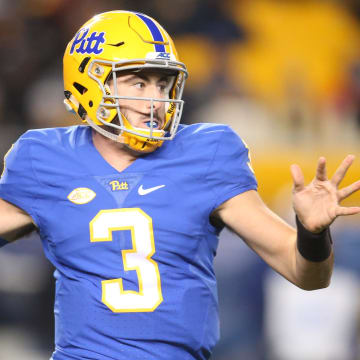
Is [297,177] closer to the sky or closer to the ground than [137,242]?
closer to the sky

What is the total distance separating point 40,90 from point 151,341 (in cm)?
506

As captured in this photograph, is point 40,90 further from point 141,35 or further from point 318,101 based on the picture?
point 141,35

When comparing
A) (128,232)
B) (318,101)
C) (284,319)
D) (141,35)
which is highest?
(141,35)

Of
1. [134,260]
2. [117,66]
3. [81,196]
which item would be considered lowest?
[134,260]

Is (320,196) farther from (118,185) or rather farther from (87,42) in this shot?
(87,42)

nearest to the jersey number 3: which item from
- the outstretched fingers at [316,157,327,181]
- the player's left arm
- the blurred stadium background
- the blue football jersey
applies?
the blue football jersey

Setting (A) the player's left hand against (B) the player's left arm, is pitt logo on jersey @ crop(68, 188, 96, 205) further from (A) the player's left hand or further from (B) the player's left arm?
(A) the player's left hand

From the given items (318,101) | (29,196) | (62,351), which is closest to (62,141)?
(29,196)

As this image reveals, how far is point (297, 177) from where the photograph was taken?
2.18 metres

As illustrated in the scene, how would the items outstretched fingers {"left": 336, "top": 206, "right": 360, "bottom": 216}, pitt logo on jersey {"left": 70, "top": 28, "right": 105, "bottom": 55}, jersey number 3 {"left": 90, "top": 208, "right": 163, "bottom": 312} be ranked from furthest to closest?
pitt logo on jersey {"left": 70, "top": 28, "right": 105, "bottom": 55}, jersey number 3 {"left": 90, "top": 208, "right": 163, "bottom": 312}, outstretched fingers {"left": 336, "top": 206, "right": 360, "bottom": 216}

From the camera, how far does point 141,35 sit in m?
2.62

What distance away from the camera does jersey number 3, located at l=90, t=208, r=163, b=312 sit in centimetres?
238

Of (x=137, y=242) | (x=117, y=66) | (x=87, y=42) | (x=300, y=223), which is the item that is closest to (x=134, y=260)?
(x=137, y=242)

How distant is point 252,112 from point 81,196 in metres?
4.28
